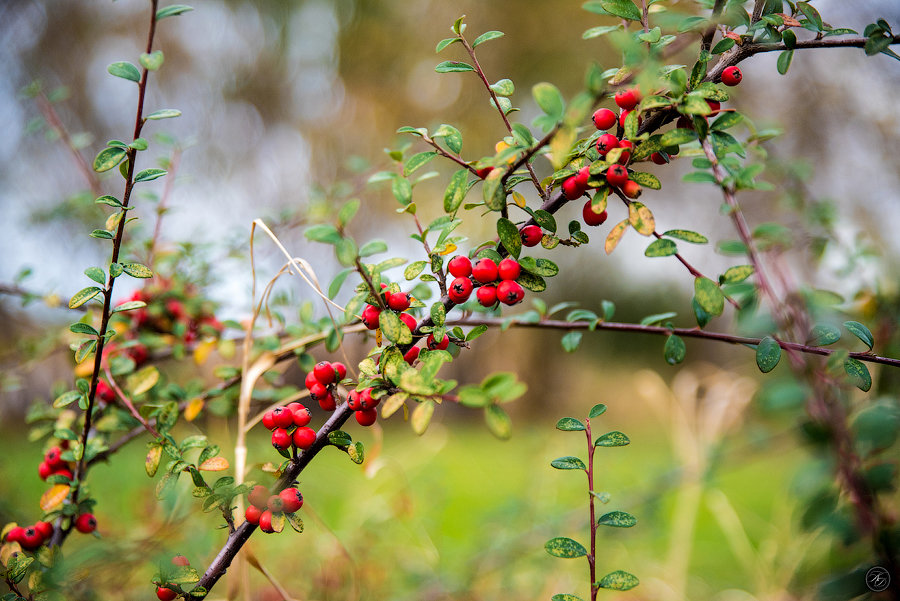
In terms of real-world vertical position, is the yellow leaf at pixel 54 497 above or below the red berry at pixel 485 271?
below

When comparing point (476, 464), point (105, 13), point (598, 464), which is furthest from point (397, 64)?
point (598, 464)

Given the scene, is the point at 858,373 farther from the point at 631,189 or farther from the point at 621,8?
the point at 621,8

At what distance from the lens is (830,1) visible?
4.98ft

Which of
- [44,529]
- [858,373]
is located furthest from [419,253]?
[858,373]

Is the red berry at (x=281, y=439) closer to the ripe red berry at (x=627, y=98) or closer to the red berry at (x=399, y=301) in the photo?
the red berry at (x=399, y=301)

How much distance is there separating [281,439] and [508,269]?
0.72 feet

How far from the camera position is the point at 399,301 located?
40cm

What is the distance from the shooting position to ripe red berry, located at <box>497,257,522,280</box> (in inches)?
15.8

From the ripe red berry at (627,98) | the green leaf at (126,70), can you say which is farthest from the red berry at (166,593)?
the ripe red berry at (627,98)

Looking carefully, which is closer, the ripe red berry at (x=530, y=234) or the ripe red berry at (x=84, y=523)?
the ripe red berry at (x=530, y=234)

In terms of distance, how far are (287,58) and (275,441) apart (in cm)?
371

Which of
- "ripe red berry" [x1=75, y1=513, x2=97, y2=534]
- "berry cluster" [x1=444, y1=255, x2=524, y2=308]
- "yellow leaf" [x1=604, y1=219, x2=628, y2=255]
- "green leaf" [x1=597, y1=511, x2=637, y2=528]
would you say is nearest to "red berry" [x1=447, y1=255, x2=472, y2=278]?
"berry cluster" [x1=444, y1=255, x2=524, y2=308]

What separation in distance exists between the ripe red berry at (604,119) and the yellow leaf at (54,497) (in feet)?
1.91

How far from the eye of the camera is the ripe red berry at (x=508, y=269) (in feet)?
1.32
